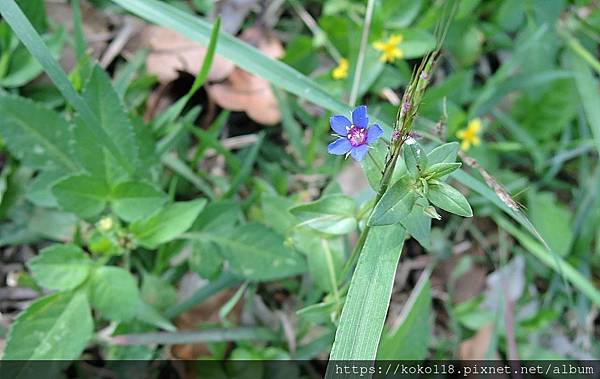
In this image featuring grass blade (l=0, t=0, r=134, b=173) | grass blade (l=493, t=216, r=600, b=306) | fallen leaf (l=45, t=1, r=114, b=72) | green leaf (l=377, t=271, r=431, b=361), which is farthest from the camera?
fallen leaf (l=45, t=1, r=114, b=72)

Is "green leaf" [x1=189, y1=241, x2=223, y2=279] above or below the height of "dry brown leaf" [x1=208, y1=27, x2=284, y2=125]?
below

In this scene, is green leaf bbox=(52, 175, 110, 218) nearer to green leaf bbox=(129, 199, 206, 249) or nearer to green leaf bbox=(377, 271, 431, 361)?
green leaf bbox=(129, 199, 206, 249)

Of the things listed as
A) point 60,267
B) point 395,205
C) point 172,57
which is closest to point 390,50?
point 172,57

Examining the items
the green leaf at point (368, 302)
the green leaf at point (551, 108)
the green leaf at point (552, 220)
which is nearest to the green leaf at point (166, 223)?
the green leaf at point (368, 302)

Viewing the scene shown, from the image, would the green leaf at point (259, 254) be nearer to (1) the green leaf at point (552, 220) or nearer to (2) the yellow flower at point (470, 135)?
(2) the yellow flower at point (470, 135)

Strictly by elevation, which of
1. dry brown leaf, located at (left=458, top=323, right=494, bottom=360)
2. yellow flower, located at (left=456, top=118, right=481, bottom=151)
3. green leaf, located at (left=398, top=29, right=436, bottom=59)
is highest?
green leaf, located at (left=398, top=29, right=436, bottom=59)

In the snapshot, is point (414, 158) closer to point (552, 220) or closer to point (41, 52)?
point (41, 52)

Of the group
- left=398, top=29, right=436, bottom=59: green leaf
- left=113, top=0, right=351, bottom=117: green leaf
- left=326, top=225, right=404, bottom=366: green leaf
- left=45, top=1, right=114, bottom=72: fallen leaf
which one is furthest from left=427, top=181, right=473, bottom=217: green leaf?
left=45, top=1, right=114, bottom=72: fallen leaf
